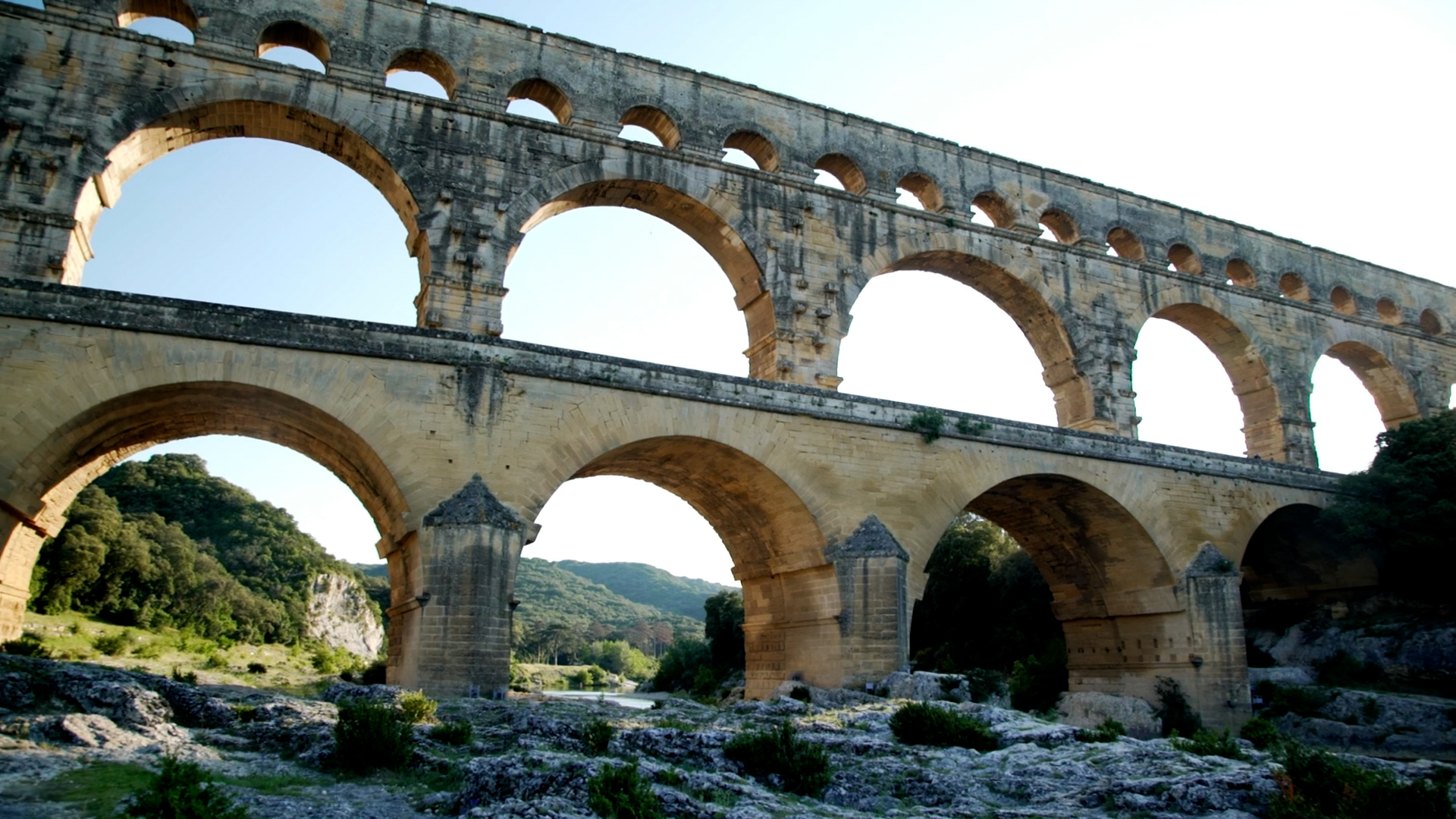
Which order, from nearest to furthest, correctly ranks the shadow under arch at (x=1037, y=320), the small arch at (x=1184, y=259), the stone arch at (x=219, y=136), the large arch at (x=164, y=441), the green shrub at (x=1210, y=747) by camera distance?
the green shrub at (x=1210, y=747) < the large arch at (x=164, y=441) < the stone arch at (x=219, y=136) < the shadow under arch at (x=1037, y=320) < the small arch at (x=1184, y=259)

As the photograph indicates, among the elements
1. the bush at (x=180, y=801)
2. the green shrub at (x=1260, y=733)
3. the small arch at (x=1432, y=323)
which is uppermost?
the small arch at (x=1432, y=323)

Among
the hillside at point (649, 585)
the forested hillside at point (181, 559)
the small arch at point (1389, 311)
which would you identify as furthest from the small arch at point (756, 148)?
the hillside at point (649, 585)

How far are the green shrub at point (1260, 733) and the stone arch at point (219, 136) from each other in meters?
15.3

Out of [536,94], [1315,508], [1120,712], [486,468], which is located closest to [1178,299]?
[1315,508]

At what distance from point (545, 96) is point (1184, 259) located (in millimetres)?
16472

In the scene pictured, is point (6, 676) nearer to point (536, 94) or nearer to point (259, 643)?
point (536, 94)

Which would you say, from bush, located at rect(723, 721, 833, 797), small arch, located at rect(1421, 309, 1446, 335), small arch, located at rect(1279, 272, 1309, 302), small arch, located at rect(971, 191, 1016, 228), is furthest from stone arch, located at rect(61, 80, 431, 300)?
small arch, located at rect(1421, 309, 1446, 335)

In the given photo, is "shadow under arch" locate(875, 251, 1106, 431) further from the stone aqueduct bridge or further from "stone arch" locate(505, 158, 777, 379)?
"stone arch" locate(505, 158, 777, 379)

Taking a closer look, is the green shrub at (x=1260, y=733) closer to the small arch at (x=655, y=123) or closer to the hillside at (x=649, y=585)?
the small arch at (x=655, y=123)

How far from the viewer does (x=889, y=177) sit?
2186 centimetres

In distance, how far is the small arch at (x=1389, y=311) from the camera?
2904 centimetres

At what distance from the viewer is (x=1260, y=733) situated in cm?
1594

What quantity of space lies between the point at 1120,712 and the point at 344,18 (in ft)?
61.4

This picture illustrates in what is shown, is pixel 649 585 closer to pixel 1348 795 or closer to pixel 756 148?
pixel 756 148
